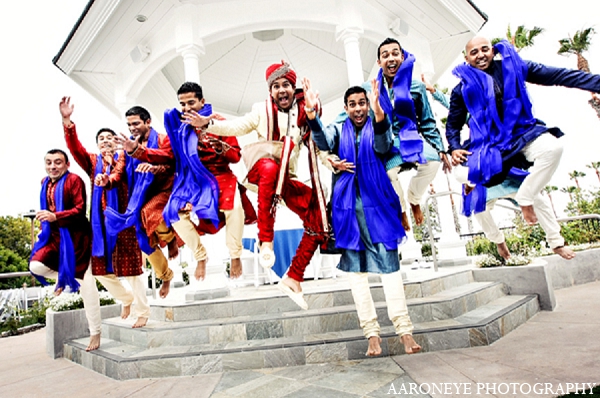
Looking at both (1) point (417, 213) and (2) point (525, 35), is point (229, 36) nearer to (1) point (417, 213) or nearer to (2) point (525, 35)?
(1) point (417, 213)

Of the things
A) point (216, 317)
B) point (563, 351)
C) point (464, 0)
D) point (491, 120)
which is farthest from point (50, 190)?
point (464, 0)

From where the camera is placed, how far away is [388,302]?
306cm

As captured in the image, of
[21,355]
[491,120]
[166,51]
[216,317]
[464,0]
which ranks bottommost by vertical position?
[21,355]

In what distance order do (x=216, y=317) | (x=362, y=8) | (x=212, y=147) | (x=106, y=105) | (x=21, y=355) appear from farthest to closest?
1. (x=106, y=105)
2. (x=362, y=8)
3. (x=21, y=355)
4. (x=216, y=317)
5. (x=212, y=147)

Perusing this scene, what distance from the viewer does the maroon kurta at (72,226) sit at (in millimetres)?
4008

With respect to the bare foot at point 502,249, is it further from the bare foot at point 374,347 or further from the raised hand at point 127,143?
the raised hand at point 127,143

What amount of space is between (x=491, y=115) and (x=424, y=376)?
6.94ft

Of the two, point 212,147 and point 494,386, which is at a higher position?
point 212,147

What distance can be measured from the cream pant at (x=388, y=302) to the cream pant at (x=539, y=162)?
3.82 ft

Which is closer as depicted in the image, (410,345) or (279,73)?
(410,345)

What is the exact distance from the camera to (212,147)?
344cm

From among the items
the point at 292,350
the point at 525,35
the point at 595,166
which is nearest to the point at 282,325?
the point at 292,350

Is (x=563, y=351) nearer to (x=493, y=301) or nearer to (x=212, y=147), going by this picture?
(x=493, y=301)

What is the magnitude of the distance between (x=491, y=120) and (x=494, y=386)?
197cm
